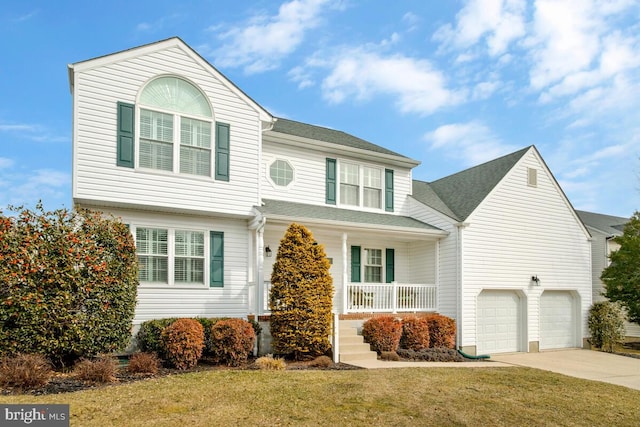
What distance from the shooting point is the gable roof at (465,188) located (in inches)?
631

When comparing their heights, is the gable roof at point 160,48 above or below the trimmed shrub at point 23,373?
above

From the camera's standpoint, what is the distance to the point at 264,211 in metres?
13.1

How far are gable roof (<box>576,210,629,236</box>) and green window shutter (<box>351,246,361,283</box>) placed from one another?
14.6 metres

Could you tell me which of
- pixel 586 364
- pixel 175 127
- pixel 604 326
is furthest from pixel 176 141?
pixel 604 326

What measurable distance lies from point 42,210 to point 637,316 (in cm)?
1959

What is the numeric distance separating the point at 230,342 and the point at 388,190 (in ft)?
27.8

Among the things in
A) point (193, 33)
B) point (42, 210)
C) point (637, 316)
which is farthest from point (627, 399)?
point (193, 33)

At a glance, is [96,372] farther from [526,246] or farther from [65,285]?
[526,246]

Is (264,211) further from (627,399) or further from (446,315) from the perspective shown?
(627,399)

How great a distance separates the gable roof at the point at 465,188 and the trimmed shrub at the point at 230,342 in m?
7.94

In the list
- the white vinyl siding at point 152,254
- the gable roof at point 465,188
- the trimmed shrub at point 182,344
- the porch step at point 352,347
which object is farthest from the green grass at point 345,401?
the gable roof at point 465,188

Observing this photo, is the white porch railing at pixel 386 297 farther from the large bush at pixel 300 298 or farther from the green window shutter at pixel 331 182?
the green window shutter at pixel 331 182

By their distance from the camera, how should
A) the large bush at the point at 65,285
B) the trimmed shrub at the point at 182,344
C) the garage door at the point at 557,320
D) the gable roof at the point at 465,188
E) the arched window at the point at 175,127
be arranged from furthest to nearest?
1. the garage door at the point at 557,320
2. the gable roof at the point at 465,188
3. the arched window at the point at 175,127
4. the trimmed shrub at the point at 182,344
5. the large bush at the point at 65,285

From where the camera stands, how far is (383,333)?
13.0m
